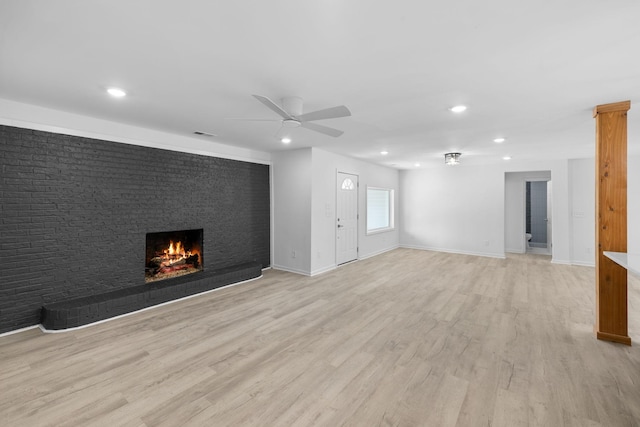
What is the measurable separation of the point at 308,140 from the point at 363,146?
109 centimetres

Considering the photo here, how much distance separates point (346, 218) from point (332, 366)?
412cm

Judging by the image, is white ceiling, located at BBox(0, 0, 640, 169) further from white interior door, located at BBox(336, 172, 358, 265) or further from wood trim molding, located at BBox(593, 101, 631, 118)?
white interior door, located at BBox(336, 172, 358, 265)

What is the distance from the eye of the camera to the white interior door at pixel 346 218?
6.11 m

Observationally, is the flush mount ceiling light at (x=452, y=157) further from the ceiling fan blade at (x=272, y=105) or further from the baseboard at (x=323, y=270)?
the ceiling fan blade at (x=272, y=105)

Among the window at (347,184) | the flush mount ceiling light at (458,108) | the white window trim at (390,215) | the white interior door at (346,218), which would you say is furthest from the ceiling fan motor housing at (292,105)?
the white window trim at (390,215)

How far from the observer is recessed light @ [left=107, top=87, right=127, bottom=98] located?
2627mm

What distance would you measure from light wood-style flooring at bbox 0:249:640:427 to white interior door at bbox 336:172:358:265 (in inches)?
81.4

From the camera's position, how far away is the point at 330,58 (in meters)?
2.06

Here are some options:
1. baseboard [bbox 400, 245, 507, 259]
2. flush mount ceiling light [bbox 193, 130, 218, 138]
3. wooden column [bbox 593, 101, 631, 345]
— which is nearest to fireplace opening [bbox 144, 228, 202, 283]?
flush mount ceiling light [bbox 193, 130, 218, 138]

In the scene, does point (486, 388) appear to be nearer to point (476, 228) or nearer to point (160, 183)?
point (160, 183)

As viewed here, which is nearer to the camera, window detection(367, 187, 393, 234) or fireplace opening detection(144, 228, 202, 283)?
fireplace opening detection(144, 228, 202, 283)

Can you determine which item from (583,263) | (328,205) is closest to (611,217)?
(328,205)

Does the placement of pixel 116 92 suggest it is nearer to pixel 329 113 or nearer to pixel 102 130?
pixel 102 130

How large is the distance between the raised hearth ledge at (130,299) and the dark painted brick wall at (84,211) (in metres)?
0.22
